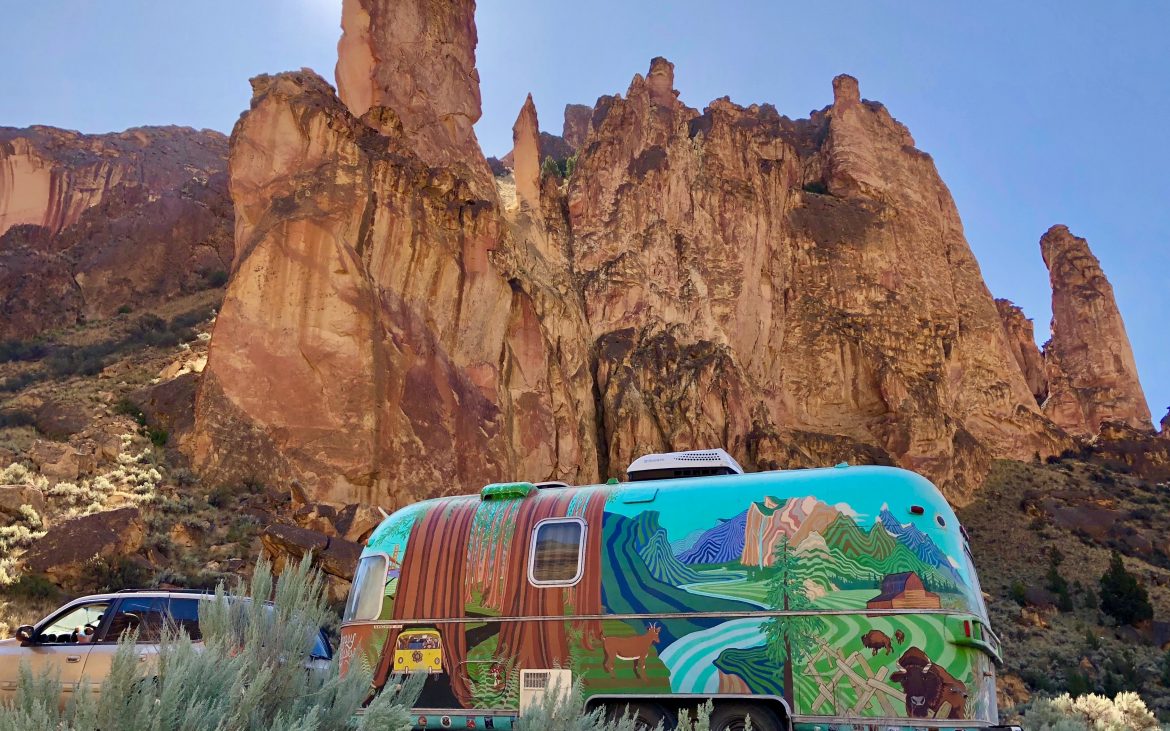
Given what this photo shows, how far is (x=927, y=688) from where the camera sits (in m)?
7.42

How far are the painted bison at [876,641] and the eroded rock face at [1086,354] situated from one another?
2915 inches

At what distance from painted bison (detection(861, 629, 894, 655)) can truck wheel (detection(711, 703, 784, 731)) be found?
42.4 inches

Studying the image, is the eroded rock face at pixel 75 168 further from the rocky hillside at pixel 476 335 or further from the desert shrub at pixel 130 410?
the desert shrub at pixel 130 410

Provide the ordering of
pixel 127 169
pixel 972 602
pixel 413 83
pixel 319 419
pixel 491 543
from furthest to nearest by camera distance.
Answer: pixel 127 169 → pixel 413 83 → pixel 319 419 → pixel 491 543 → pixel 972 602

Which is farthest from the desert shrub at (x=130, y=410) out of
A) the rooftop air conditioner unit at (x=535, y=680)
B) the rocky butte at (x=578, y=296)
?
the rooftop air conditioner unit at (x=535, y=680)

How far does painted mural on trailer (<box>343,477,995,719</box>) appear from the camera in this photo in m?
7.61

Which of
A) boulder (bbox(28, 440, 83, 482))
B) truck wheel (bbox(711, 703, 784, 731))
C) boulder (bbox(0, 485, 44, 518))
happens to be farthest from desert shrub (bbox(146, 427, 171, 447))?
truck wheel (bbox(711, 703, 784, 731))

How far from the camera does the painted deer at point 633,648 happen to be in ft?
26.9

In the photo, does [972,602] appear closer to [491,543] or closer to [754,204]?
[491,543]

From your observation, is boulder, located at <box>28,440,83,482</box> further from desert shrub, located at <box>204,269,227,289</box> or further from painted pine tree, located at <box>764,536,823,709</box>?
desert shrub, located at <box>204,269,227,289</box>

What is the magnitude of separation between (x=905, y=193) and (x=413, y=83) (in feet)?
127

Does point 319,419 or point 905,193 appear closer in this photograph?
point 319,419

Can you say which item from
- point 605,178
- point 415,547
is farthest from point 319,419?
point 605,178

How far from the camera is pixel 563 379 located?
1512 inches
